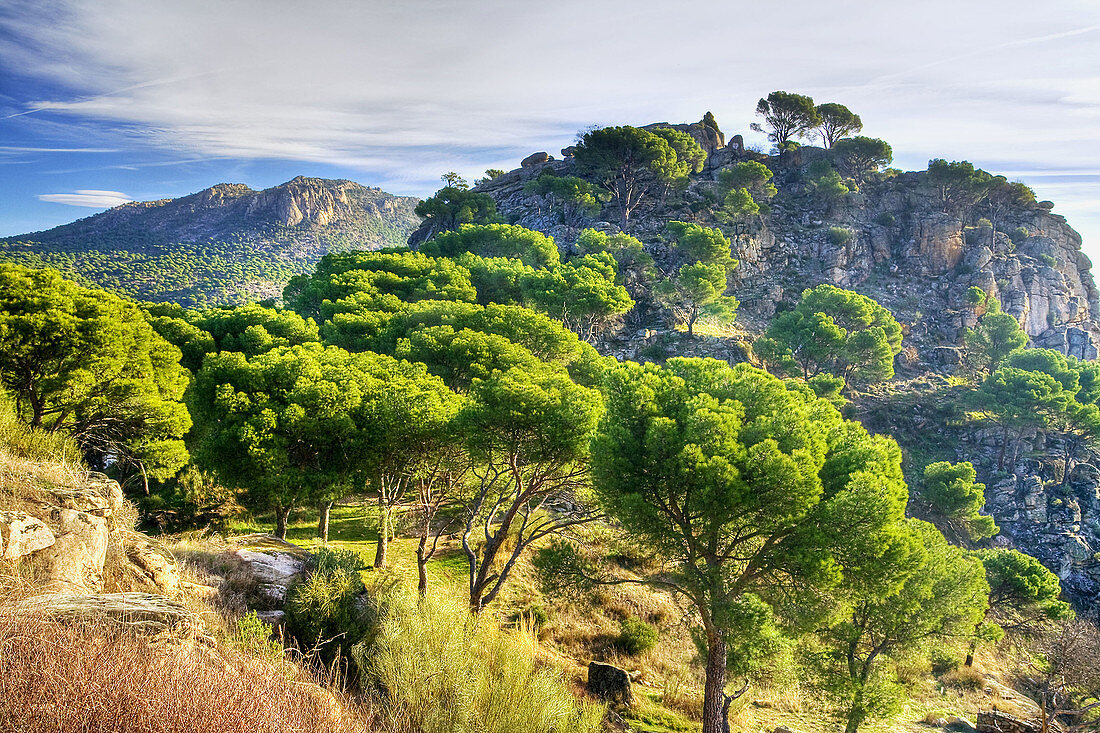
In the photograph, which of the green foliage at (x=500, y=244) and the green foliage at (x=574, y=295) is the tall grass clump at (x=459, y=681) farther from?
the green foliage at (x=500, y=244)

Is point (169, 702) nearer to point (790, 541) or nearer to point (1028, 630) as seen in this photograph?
point (790, 541)

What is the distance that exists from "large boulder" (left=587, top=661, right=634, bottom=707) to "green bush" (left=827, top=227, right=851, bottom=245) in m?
58.0

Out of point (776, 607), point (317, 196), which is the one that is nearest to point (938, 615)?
point (776, 607)

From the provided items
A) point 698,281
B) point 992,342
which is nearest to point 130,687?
point 698,281

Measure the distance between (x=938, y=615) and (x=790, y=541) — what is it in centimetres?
617

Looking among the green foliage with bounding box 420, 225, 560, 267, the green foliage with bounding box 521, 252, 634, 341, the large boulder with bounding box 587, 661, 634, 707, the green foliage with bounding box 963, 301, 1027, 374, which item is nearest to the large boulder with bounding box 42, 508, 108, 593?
the large boulder with bounding box 587, 661, 634, 707

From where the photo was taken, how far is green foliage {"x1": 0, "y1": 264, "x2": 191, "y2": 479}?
1433 centimetres

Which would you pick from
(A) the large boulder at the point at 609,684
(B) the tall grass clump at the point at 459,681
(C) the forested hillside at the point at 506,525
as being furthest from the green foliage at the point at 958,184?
(B) the tall grass clump at the point at 459,681

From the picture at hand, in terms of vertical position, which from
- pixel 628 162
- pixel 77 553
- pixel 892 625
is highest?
pixel 628 162

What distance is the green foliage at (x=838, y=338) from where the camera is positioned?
39094 mm

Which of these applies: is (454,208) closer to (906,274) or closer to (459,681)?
(906,274)

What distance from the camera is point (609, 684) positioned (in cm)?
1084

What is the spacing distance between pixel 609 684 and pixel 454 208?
54.7m

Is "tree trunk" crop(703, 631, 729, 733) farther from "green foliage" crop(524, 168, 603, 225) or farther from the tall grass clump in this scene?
"green foliage" crop(524, 168, 603, 225)
